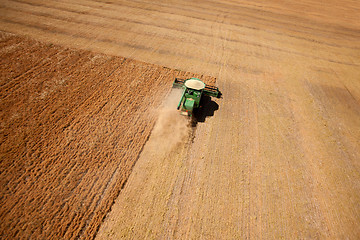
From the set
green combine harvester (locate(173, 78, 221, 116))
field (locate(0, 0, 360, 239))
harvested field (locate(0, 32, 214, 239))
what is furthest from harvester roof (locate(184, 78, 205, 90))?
harvested field (locate(0, 32, 214, 239))

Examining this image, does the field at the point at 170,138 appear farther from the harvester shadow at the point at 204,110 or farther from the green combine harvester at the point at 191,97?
the green combine harvester at the point at 191,97

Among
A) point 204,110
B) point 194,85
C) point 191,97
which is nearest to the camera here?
point 191,97

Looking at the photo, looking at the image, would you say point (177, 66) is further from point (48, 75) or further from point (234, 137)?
point (48, 75)

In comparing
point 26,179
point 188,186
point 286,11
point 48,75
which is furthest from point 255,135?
point 286,11

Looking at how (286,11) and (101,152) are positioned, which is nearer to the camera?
(101,152)

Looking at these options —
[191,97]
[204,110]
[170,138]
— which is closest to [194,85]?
[191,97]

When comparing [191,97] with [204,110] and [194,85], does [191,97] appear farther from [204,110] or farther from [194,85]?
[204,110]

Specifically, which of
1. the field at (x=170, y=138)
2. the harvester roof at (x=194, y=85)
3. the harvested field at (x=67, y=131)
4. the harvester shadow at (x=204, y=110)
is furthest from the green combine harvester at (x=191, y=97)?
the harvested field at (x=67, y=131)
